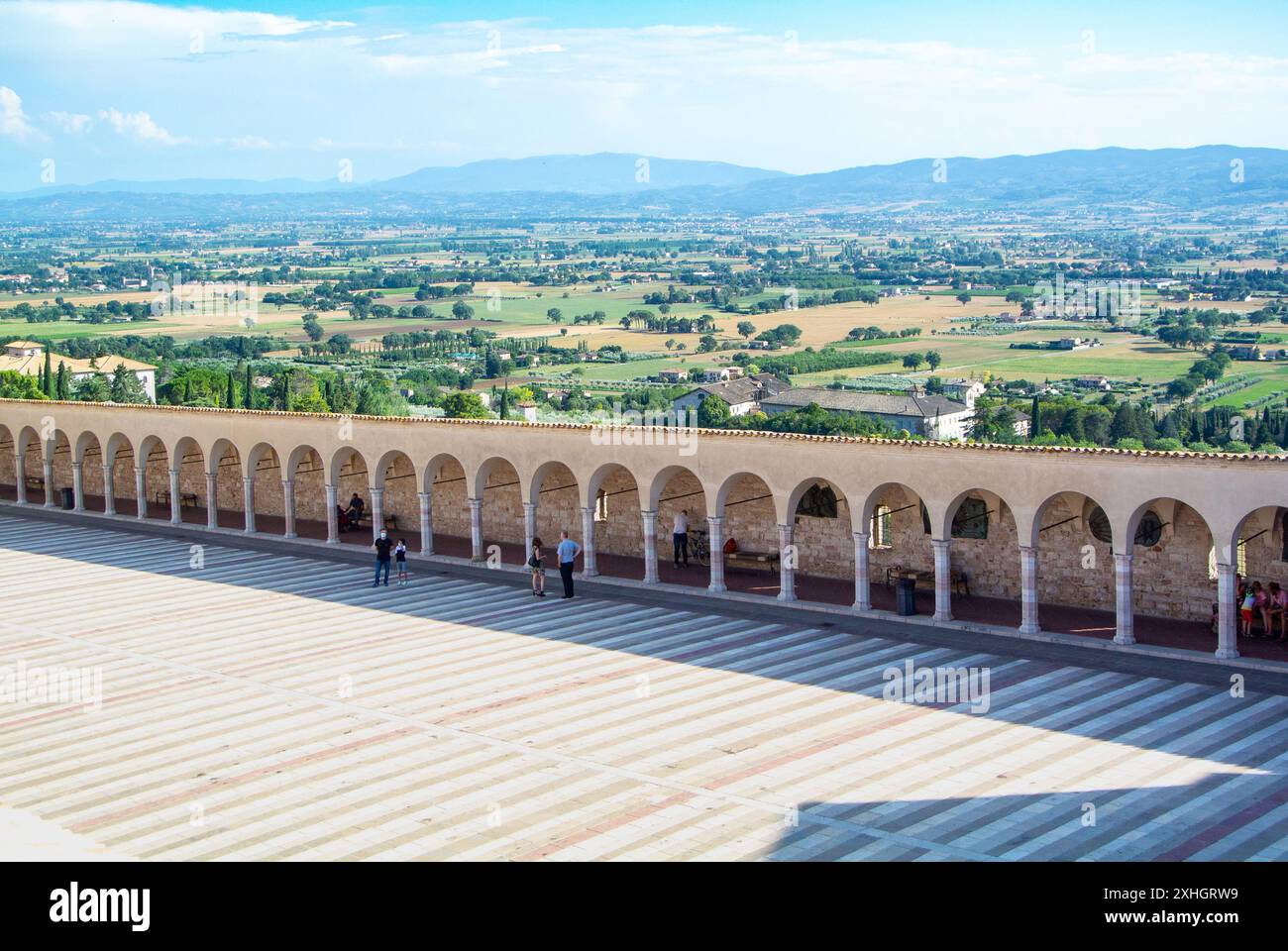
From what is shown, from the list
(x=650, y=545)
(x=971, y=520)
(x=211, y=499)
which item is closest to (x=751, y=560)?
(x=650, y=545)

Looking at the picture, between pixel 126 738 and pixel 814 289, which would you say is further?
pixel 814 289

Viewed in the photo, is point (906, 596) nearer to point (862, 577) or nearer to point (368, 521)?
point (862, 577)

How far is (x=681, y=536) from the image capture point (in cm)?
2777

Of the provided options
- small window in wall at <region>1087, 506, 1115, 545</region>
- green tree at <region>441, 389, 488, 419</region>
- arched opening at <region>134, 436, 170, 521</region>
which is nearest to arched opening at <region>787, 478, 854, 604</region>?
small window in wall at <region>1087, 506, 1115, 545</region>

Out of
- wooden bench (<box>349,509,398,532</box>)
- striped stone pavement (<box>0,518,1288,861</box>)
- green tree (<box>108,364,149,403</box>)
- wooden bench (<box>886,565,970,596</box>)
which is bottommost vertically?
striped stone pavement (<box>0,518,1288,861</box>)

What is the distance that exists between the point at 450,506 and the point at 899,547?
10576 mm

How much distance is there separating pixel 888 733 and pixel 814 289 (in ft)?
492

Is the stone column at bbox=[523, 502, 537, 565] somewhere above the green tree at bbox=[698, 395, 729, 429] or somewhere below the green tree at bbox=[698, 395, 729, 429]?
above

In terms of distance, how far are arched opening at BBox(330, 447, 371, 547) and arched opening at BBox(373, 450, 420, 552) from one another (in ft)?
1.44

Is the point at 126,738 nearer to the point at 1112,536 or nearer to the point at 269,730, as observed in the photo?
the point at 269,730

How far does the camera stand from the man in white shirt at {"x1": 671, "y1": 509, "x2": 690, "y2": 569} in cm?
2770

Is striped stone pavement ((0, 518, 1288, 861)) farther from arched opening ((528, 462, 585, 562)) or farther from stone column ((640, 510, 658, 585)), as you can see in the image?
arched opening ((528, 462, 585, 562))
